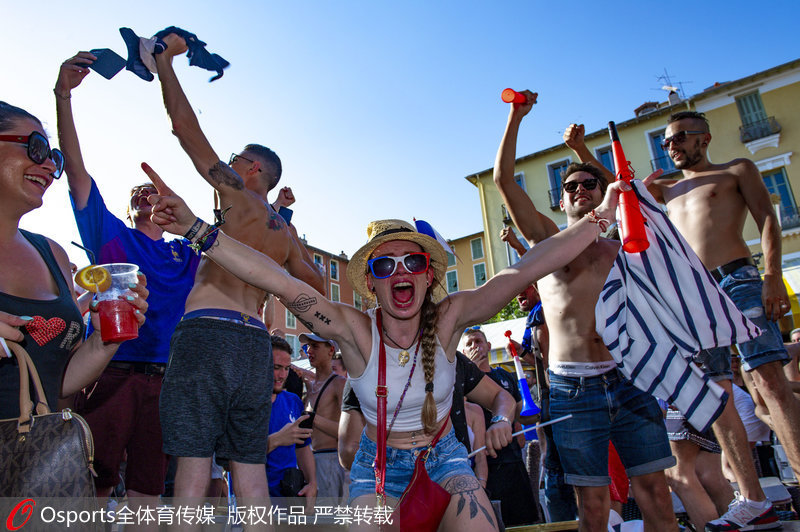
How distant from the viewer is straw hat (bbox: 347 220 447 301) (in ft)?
9.68

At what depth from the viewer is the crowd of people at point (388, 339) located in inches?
95.2

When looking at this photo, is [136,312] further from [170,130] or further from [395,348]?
[170,130]

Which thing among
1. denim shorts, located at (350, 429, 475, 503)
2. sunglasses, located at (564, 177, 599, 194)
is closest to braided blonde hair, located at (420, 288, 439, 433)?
denim shorts, located at (350, 429, 475, 503)

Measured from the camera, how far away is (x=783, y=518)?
4285 millimetres

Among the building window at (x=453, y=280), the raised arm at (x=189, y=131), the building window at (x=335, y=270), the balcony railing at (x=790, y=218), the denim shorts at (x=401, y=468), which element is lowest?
the denim shorts at (x=401, y=468)

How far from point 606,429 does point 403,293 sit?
1.69 meters

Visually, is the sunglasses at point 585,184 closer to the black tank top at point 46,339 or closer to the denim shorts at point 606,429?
the denim shorts at point 606,429

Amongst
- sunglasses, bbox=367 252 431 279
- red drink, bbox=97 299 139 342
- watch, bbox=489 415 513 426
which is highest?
sunglasses, bbox=367 252 431 279

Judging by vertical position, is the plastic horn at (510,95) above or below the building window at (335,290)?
below

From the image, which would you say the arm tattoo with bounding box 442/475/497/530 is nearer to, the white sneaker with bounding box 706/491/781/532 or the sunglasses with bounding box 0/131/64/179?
the white sneaker with bounding box 706/491/781/532

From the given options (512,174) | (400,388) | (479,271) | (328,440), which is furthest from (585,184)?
(479,271)

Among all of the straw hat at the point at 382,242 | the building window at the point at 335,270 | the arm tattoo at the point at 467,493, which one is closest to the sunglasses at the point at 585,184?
the straw hat at the point at 382,242

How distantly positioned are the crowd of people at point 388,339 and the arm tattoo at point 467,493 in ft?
0.05

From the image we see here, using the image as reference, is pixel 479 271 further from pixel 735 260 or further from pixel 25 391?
pixel 25 391
